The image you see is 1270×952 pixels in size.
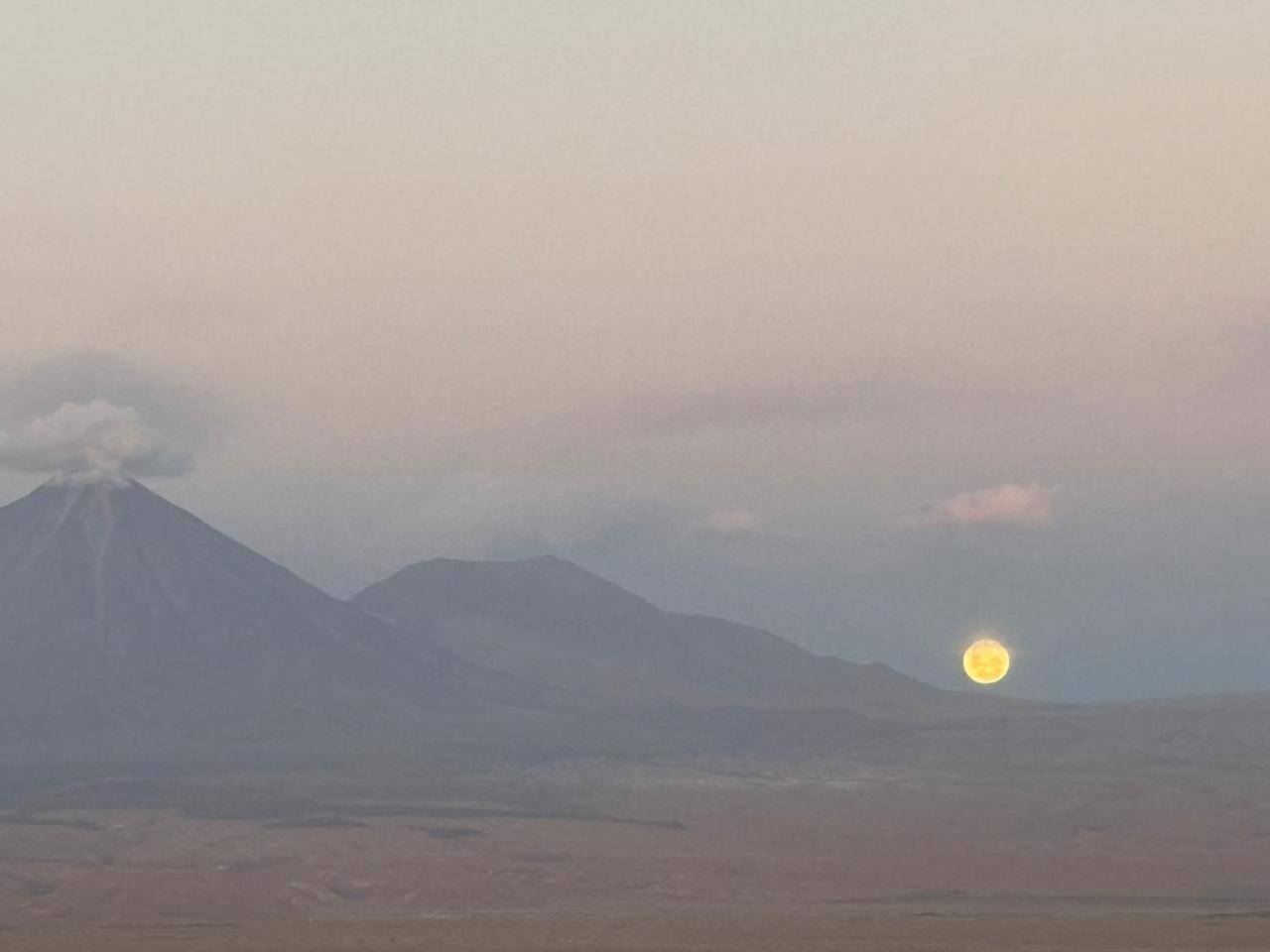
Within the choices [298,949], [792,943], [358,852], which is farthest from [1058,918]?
[358,852]

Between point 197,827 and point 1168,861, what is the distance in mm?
79951

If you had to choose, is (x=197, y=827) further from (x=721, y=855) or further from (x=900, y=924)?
(x=900, y=924)

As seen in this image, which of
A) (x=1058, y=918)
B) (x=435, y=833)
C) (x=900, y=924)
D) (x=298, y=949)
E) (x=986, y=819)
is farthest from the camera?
(x=986, y=819)

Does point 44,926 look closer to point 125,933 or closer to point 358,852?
point 125,933

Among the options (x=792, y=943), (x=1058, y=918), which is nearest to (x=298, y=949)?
(x=792, y=943)

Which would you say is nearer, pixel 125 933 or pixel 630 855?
pixel 125 933

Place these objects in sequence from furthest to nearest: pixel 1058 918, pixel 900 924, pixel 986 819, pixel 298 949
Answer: pixel 986 819
pixel 1058 918
pixel 900 924
pixel 298 949

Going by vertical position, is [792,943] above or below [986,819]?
below

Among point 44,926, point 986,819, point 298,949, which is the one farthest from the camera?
point 986,819

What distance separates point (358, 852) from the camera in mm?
165250

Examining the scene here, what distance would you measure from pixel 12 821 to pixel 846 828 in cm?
7255

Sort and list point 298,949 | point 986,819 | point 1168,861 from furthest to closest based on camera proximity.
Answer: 1. point 986,819
2. point 1168,861
3. point 298,949

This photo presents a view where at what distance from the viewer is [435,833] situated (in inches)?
7160

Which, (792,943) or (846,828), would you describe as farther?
(846,828)
